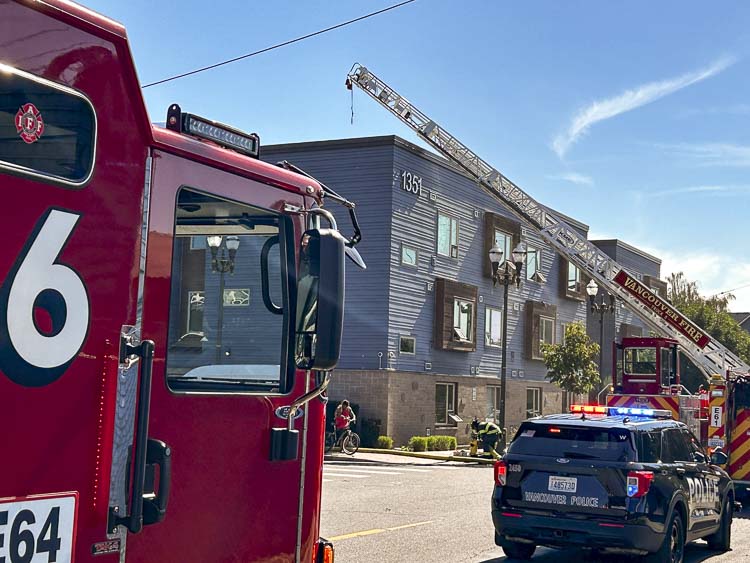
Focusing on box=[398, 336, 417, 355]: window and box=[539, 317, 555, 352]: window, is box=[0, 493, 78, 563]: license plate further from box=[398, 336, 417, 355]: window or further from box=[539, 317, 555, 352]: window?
box=[539, 317, 555, 352]: window

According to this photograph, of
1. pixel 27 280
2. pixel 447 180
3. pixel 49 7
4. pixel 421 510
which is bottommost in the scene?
pixel 421 510

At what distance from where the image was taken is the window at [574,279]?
47000 mm

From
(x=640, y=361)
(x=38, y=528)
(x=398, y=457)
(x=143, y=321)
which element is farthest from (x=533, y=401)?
(x=38, y=528)

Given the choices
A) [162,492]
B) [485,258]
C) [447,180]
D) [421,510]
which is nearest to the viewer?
[162,492]

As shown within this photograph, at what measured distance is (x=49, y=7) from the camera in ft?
10.4

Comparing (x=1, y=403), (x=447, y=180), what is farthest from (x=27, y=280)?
(x=447, y=180)

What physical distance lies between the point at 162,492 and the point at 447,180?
109 feet

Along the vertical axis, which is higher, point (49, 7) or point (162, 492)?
point (49, 7)

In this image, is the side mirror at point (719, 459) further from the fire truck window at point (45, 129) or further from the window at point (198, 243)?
the fire truck window at point (45, 129)

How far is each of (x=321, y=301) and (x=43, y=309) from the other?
1.17m

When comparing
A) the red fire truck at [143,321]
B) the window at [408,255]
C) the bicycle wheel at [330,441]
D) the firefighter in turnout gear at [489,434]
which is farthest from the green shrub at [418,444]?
the red fire truck at [143,321]

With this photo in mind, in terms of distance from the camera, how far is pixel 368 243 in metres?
33.0

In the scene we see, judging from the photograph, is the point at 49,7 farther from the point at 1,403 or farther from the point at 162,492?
the point at 162,492

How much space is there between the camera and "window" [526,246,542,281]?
42.9 metres
